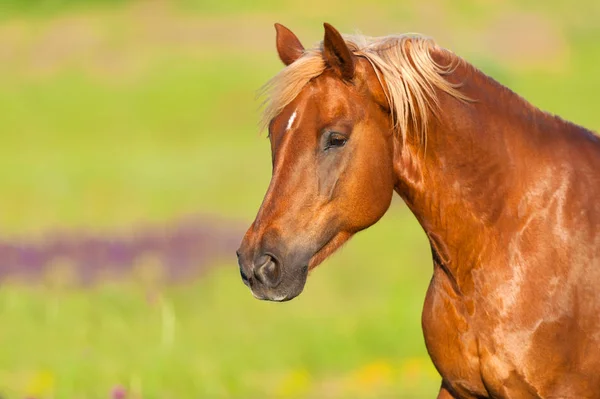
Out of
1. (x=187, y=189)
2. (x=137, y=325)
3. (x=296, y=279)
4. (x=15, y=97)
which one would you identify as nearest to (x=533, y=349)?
(x=296, y=279)

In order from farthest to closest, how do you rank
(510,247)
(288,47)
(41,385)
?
(41,385) → (288,47) → (510,247)

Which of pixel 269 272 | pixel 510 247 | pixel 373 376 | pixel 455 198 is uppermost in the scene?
pixel 455 198

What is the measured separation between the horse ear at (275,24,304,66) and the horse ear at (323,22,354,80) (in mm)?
395

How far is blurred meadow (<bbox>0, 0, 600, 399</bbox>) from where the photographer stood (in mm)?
8531

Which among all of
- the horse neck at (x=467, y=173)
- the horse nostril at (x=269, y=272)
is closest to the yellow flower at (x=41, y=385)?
the horse nostril at (x=269, y=272)

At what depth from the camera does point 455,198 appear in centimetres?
463

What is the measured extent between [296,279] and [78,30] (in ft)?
77.7

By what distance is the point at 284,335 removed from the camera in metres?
9.66

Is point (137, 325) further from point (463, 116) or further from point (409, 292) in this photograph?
point (463, 116)

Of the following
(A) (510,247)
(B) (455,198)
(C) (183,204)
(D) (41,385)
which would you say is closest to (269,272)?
(B) (455,198)

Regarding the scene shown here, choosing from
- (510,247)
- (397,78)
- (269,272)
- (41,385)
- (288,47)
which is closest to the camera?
(269,272)

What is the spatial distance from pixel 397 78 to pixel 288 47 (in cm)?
64

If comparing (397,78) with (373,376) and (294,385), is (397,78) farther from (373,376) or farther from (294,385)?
(373,376)

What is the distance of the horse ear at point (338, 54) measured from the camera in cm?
434
